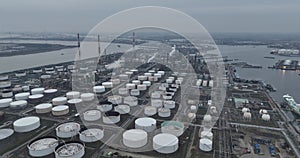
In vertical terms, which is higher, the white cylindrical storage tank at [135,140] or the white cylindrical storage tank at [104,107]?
the white cylindrical storage tank at [104,107]

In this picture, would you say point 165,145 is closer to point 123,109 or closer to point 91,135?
point 91,135

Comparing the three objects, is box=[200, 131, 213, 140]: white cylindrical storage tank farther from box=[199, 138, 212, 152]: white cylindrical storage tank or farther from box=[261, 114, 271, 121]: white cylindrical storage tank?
box=[261, 114, 271, 121]: white cylindrical storage tank

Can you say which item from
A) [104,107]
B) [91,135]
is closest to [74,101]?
[104,107]

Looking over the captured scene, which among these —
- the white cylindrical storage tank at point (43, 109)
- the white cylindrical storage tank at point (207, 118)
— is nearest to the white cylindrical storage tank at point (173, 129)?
the white cylindrical storage tank at point (207, 118)

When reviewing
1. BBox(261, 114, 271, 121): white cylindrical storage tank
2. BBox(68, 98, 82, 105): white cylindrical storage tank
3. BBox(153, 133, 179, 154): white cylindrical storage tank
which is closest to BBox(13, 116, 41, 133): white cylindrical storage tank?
BBox(68, 98, 82, 105): white cylindrical storage tank

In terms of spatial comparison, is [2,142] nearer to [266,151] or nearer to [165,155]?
[165,155]

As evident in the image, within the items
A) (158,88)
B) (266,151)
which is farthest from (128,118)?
(266,151)

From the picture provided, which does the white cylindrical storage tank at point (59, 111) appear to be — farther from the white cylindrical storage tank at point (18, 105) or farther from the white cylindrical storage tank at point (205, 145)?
the white cylindrical storage tank at point (205, 145)
